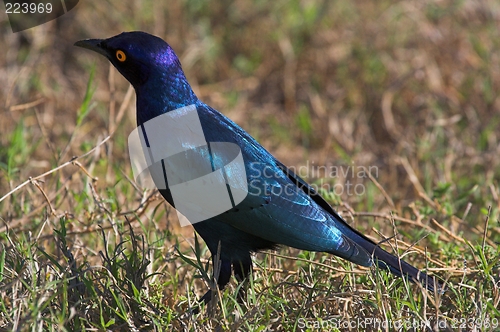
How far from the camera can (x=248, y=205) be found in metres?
2.90

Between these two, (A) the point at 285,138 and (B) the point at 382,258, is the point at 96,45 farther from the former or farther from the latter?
(A) the point at 285,138

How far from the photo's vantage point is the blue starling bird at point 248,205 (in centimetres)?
288

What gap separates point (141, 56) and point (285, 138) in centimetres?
255

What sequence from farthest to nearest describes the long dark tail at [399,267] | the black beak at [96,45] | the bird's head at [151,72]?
1. the black beak at [96,45]
2. the bird's head at [151,72]
3. the long dark tail at [399,267]

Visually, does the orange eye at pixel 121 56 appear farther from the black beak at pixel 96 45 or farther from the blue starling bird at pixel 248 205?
the black beak at pixel 96 45

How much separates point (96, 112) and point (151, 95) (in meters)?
2.63

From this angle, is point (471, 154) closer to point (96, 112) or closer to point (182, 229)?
point (182, 229)

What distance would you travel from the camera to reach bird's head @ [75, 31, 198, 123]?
3111 mm

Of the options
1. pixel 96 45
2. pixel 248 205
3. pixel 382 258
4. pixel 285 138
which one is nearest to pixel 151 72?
pixel 96 45

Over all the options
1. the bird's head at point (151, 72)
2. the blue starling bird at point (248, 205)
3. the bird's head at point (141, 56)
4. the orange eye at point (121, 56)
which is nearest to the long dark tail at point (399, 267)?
the blue starling bird at point (248, 205)

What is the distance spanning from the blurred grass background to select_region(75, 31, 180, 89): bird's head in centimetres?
55

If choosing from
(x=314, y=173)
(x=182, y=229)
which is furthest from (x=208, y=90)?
(x=182, y=229)

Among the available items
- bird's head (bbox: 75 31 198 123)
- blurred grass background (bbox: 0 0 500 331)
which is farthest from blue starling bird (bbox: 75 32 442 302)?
blurred grass background (bbox: 0 0 500 331)

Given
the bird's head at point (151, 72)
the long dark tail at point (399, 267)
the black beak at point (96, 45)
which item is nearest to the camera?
the long dark tail at point (399, 267)
